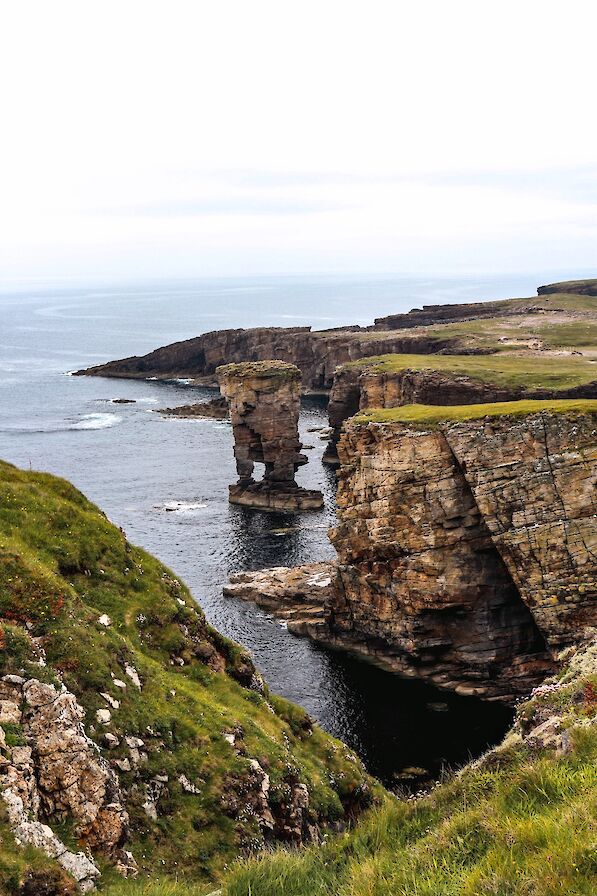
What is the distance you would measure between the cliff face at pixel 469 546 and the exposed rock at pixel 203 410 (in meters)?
104

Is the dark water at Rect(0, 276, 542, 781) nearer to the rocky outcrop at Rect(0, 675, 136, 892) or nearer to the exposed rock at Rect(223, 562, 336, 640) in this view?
the exposed rock at Rect(223, 562, 336, 640)

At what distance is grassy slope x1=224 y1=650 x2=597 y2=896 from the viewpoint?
1400cm

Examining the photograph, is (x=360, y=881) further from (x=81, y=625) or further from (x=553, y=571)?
(x=553, y=571)

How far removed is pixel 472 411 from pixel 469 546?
9.36m

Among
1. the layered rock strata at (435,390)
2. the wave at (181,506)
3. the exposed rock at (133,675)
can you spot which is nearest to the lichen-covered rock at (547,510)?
the exposed rock at (133,675)

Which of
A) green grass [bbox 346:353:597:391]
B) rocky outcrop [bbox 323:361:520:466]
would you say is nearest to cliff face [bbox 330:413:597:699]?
rocky outcrop [bbox 323:361:520:466]

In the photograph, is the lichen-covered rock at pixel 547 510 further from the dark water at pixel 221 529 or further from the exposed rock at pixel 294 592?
the exposed rock at pixel 294 592

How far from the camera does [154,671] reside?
1117 inches

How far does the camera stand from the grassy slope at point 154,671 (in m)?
23.9

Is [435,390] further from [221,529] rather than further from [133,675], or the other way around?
[133,675]

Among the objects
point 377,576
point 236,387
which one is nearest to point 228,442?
point 236,387

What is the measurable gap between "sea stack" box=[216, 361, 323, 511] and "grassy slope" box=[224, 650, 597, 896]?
84.4 meters

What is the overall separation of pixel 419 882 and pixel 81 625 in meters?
15.2

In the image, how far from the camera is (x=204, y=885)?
21109mm
